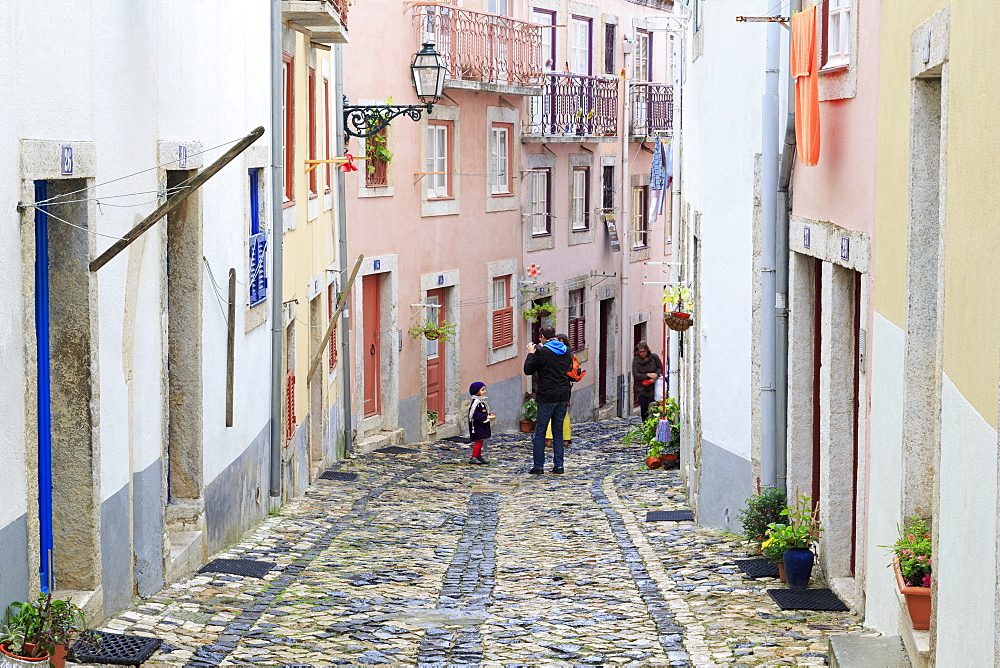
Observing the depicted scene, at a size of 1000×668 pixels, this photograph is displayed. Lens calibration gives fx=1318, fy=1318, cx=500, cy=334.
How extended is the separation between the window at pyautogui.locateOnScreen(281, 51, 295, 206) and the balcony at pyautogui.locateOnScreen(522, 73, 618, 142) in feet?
38.7

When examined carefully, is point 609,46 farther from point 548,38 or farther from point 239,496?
point 239,496

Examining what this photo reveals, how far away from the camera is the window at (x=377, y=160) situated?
63.9 ft

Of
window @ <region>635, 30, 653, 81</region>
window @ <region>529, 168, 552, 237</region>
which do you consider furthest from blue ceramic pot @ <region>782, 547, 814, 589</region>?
window @ <region>635, 30, 653, 81</region>

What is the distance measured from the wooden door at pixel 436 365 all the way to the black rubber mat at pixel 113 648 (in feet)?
51.1

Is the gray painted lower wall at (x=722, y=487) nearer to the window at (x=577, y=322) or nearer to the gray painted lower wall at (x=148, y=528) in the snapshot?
the gray painted lower wall at (x=148, y=528)

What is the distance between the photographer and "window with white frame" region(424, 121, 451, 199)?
2189 cm

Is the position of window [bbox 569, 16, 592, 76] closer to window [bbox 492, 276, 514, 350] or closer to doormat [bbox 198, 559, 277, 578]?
window [bbox 492, 276, 514, 350]

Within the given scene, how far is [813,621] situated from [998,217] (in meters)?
4.07

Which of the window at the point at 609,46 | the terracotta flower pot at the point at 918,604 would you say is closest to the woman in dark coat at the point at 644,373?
the window at the point at 609,46

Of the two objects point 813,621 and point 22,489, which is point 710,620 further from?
point 22,489

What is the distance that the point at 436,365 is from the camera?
73.7ft

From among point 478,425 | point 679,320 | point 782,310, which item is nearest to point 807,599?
point 782,310

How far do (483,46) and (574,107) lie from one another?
4.27 metres

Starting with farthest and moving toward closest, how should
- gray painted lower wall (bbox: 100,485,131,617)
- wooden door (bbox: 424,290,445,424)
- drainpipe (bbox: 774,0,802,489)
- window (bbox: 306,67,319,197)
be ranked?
1. wooden door (bbox: 424,290,445,424)
2. window (bbox: 306,67,319,197)
3. drainpipe (bbox: 774,0,802,489)
4. gray painted lower wall (bbox: 100,485,131,617)
